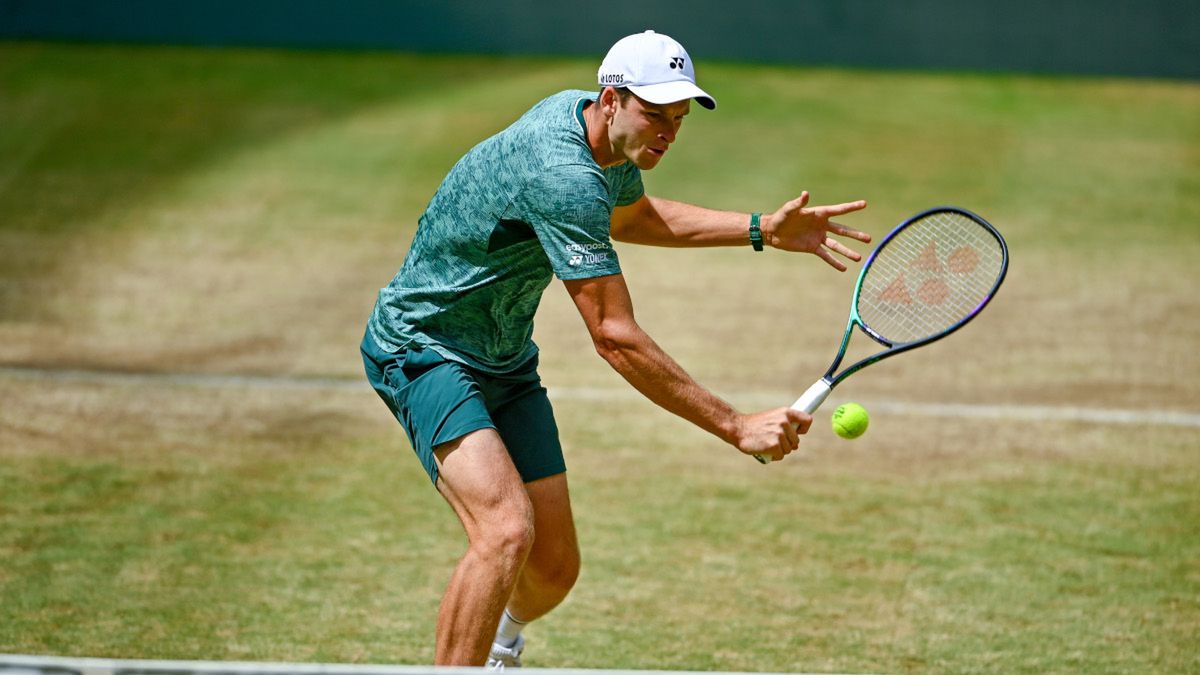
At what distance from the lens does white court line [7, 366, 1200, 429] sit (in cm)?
773

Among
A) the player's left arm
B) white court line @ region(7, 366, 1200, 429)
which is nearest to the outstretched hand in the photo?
the player's left arm

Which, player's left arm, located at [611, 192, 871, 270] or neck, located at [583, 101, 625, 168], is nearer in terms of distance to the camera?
neck, located at [583, 101, 625, 168]

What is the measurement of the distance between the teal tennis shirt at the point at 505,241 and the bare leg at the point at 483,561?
474 mm

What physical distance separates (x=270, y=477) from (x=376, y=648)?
1922 mm

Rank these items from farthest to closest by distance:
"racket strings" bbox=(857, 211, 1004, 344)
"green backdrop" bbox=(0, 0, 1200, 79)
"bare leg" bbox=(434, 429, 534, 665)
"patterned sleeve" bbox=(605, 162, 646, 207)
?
1. "green backdrop" bbox=(0, 0, 1200, 79)
2. "racket strings" bbox=(857, 211, 1004, 344)
3. "patterned sleeve" bbox=(605, 162, 646, 207)
4. "bare leg" bbox=(434, 429, 534, 665)

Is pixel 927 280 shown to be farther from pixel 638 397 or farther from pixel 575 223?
pixel 638 397

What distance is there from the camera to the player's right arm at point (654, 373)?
4051 mm

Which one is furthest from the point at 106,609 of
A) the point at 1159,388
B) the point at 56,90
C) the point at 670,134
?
the point at 56,90

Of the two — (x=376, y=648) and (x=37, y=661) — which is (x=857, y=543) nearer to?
(x=376, y=648)

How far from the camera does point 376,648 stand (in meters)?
5.02

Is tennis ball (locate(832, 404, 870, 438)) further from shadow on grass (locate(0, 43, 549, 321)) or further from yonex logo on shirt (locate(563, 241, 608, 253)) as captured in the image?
shadow on grass (locate(0, 43, 549, 321))

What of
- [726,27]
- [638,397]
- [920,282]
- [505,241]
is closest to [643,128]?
[505,241]

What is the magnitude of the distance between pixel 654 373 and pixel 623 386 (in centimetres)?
423

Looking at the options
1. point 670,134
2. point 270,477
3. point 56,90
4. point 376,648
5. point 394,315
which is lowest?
point 56,90
